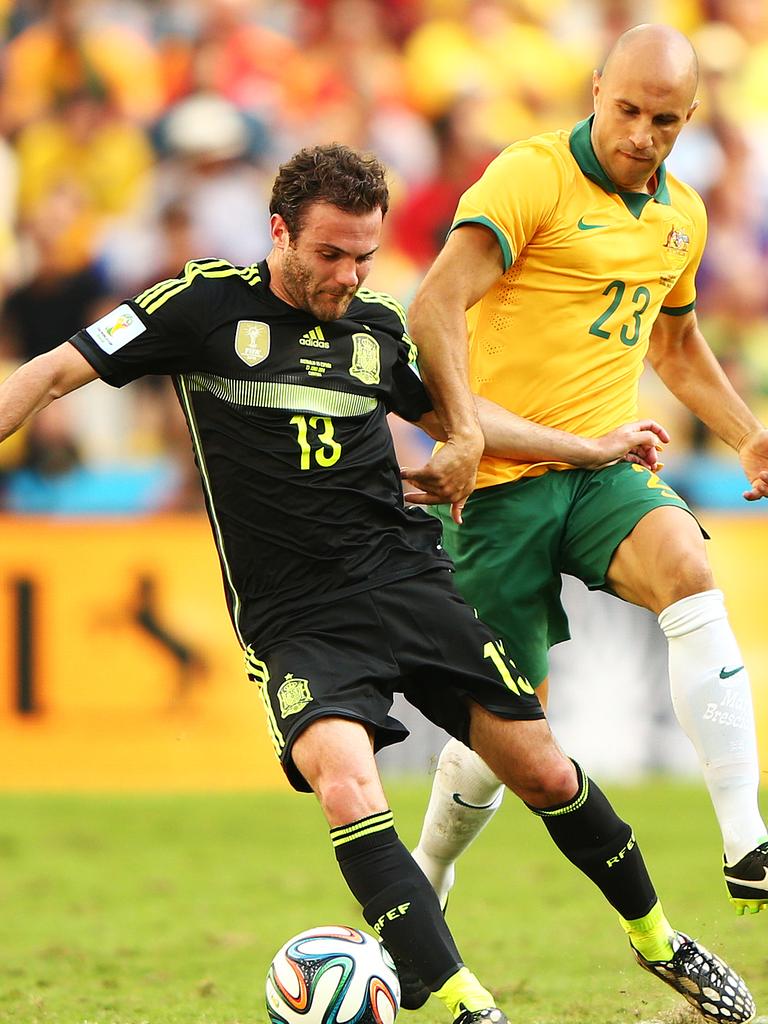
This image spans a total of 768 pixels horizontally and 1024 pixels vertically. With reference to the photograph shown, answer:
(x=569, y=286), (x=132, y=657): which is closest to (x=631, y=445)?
(x=569, y=286)

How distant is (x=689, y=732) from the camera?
16.0ft

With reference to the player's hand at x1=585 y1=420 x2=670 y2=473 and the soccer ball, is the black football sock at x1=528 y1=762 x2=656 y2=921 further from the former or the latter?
the player's hand at x1=585 y1=420 x2=670 y2=473

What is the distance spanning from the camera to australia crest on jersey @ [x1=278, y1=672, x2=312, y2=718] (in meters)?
4.34

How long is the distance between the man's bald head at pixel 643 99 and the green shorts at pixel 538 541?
0.99 metres

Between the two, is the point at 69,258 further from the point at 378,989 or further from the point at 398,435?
the point at 378,989

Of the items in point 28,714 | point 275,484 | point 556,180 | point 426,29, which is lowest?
point 28,714

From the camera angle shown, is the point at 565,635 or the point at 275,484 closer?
the point at 275,484

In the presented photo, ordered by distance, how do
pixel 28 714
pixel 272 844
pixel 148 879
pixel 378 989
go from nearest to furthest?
pixel 378 989
pixel 148 879
pixel 272 844
pixel 28 714

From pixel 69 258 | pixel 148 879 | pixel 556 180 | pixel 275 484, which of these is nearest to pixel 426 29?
pixel 69 258

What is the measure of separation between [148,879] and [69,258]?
18.8 feet

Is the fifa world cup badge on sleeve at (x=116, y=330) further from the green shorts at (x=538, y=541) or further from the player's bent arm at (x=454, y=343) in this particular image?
the green shorts at (x=538, y=541)

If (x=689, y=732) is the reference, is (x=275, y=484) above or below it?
above

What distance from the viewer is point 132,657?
1012 centimetres

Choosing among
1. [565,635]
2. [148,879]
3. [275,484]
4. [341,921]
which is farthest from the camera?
[148,879]
